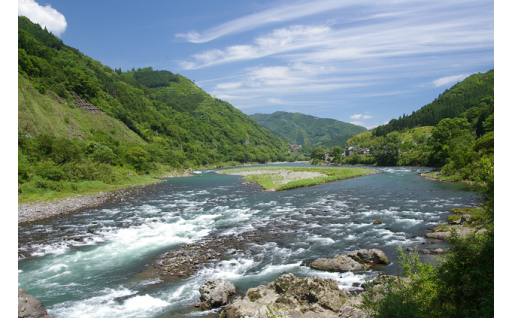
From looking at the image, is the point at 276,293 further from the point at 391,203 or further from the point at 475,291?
the point at 391,203

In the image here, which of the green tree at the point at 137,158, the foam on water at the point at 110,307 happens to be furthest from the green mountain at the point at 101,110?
the foam on water at the point at 110,307

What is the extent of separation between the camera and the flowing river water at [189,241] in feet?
39.5

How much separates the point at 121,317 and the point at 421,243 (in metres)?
16.4

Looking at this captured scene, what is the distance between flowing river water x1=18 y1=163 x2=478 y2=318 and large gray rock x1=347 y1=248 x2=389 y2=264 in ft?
2.47

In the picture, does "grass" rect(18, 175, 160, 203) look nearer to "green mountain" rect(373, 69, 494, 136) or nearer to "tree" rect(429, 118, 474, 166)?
"tree" rect(429, 118, 474, 166)

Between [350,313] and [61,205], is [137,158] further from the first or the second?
[350,313]

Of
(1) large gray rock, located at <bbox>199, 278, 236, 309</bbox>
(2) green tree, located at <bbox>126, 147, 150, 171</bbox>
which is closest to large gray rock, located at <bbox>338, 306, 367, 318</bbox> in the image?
(1) large gray rock, located at <bbox>199, 278, 236, 309</bbox>

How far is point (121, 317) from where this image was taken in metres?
10.4

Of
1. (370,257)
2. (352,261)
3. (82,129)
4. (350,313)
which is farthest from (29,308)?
(82,129)

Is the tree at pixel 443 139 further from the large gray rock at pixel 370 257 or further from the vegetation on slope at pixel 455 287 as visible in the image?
the vegetation on slope at pixel 455 287

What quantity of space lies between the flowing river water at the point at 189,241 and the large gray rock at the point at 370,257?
29.7 inches

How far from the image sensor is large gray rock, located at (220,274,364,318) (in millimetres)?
9117
